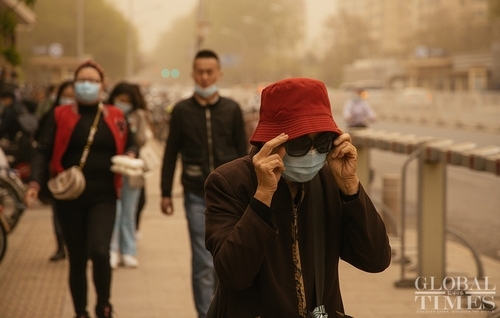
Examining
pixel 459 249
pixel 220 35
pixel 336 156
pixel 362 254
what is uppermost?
pixel 220 35

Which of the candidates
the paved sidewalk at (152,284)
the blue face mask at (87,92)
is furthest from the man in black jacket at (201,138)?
the paved sidewalk at (152,284)

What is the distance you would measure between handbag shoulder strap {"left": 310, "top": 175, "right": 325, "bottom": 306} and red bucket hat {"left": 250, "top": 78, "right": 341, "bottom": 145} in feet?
0.78

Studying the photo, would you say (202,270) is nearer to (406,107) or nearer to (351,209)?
(351,209)

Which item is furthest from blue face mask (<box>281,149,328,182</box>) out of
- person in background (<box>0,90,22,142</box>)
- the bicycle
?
person in background (<box>0,90,22,142</box>)

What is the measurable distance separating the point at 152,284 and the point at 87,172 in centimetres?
211

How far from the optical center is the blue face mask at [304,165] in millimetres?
2727

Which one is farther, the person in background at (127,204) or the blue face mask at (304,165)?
the person in background at (127,204)

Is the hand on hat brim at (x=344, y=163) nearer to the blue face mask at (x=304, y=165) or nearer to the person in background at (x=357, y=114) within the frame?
the blue face mask at (x=304, y=165)

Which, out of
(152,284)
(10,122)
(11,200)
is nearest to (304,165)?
(152,284)

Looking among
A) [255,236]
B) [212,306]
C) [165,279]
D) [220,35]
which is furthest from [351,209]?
[220,35]

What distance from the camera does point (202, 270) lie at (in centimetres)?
539

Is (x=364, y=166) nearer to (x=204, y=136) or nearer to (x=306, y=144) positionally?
(x=204, y=136)

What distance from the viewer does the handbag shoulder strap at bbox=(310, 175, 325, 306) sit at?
2.79 meters

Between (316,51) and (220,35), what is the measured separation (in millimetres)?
40474
